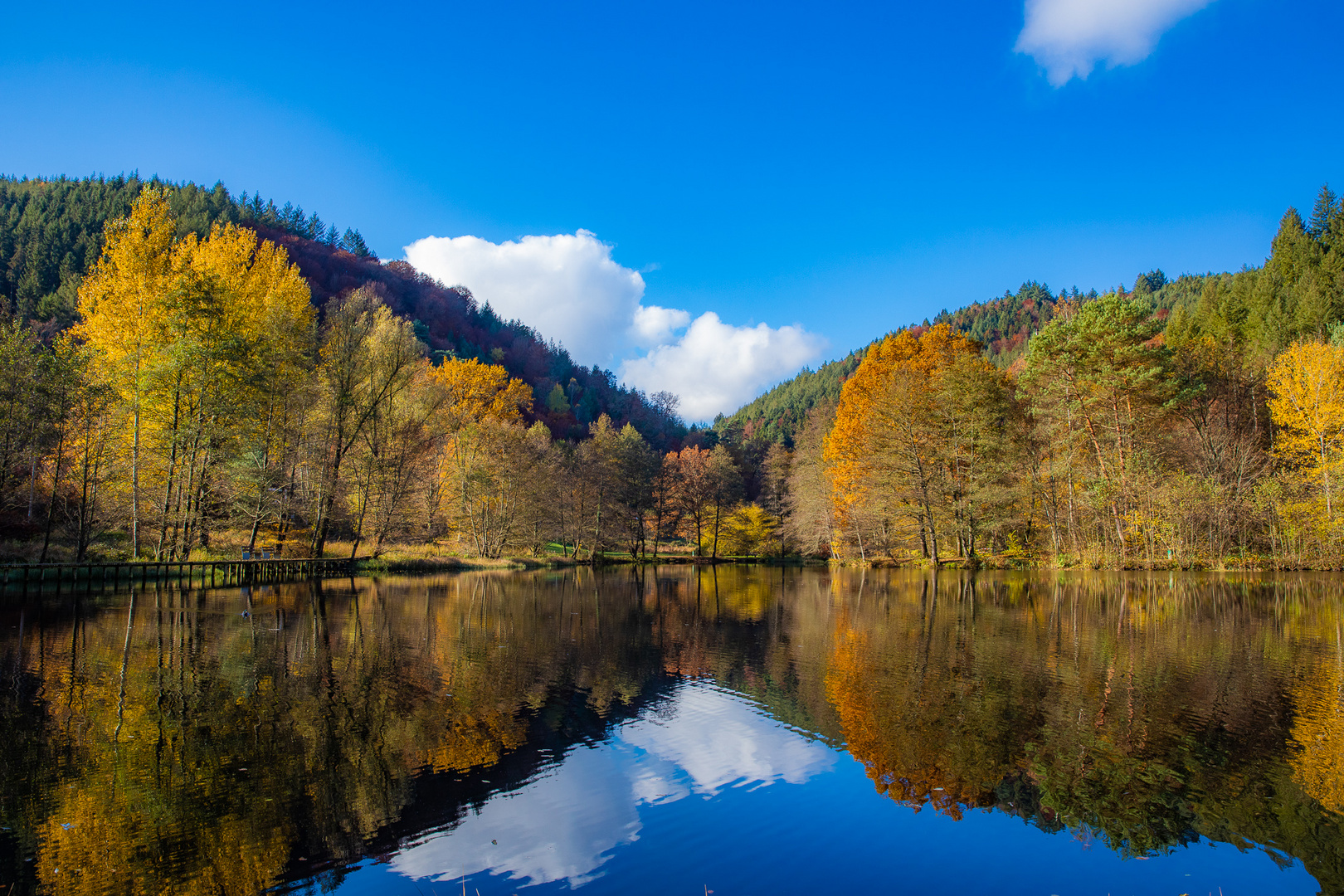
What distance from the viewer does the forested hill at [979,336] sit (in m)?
103

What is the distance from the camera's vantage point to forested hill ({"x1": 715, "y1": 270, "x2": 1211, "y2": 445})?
10338cm

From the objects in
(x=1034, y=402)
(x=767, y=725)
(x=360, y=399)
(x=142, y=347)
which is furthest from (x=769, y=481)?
(x=767, y=725)

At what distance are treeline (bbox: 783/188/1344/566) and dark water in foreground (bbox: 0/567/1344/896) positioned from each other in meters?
18.0

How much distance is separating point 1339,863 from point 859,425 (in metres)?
36.5

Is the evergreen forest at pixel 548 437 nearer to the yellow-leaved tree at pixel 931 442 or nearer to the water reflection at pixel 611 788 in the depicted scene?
the yellow-leaved tree at pixel 931 442

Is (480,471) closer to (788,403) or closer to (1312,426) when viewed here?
(1312,426)

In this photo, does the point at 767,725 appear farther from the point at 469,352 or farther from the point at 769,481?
the point at 469,352

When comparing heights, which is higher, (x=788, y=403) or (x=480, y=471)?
(x=788, y=403)

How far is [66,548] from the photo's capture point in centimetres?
2581

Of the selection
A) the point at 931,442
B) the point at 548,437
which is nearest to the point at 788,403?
the point at 548,437

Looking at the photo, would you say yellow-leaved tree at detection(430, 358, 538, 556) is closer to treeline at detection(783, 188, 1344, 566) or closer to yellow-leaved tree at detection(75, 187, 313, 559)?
yellow-leaved tree at detection(75, 187, 313, 559)

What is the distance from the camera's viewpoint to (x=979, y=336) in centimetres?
11950

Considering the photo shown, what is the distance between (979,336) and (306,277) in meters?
108

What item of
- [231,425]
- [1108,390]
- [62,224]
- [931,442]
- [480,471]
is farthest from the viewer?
[62,224]
